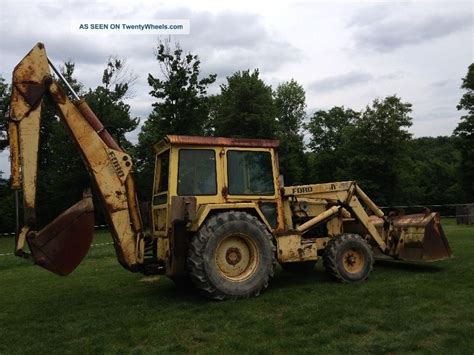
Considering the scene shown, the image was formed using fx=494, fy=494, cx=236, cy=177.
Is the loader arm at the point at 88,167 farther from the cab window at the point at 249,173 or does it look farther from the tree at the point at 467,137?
the tree at the point at 467,137

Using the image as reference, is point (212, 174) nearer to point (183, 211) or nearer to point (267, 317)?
point (183, 211)

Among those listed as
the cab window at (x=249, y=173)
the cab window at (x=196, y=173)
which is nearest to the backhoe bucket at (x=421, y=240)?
the cab window at (x=249, y=173)

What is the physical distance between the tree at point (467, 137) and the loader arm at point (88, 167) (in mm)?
44283

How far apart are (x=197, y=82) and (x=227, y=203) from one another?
30524 mm

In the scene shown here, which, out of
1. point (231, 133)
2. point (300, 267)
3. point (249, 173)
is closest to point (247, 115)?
point (231, 133)

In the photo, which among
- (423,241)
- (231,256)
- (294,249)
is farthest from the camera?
(423,241)

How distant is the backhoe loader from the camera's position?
7.37m

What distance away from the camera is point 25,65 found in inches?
298

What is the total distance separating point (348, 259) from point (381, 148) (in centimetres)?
3916

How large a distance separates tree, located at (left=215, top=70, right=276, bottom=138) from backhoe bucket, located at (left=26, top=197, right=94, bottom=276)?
35228 mm

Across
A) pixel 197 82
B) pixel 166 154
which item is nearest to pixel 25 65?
pixel 166 154

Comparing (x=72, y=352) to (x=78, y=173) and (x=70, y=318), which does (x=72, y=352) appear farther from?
(x=78, y=173)

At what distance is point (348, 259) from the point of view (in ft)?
30.0

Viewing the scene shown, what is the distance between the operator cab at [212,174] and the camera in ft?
26.6
